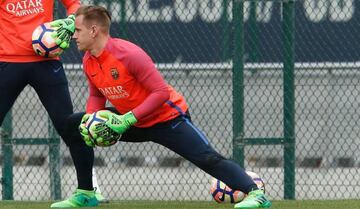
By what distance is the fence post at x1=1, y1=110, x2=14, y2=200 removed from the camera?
9539 millimetres

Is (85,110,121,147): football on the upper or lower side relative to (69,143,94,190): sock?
upper

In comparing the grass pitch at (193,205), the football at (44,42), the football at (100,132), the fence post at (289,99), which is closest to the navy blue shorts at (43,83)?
the football at (44,42)

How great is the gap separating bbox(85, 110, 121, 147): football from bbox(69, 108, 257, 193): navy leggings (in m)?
0.31

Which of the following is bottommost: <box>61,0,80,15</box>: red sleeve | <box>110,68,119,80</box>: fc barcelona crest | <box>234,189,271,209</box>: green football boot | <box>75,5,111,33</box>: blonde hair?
<box>234,189,271,209</box>: green football boot

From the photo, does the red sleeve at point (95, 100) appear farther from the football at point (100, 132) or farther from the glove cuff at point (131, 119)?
the glove cuff at point (131, 119)

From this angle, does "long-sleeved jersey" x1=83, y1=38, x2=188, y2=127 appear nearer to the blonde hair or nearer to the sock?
the blonde hair

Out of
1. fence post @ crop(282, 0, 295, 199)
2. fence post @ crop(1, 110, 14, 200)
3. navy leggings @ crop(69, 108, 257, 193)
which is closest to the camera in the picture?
navy leggings @ crop(69, 108, 257, 193)

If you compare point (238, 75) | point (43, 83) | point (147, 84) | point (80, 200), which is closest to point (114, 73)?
point (147, 84)

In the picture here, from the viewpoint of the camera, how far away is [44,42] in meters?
7.61

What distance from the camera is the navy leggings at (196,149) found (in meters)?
7.25

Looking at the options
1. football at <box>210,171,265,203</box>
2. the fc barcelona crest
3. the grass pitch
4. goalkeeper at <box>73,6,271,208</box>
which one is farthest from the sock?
football at <box>210,171,265,203</box>

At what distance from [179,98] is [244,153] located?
7.08ft

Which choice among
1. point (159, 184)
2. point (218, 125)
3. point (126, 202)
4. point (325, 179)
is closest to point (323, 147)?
point (325, 179)

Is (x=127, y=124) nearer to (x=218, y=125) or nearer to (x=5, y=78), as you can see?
(x=5, y=78)
